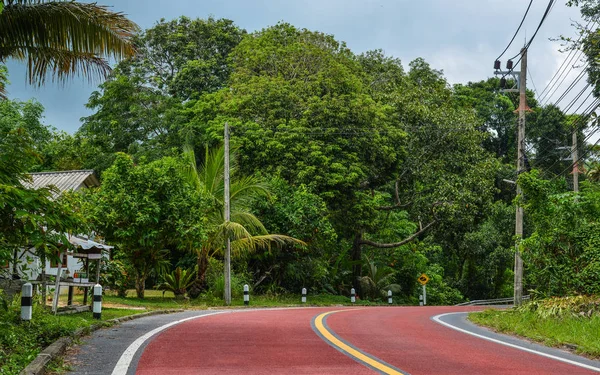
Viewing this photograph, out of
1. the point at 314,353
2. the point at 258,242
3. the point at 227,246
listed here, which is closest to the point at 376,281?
the point at 258,242

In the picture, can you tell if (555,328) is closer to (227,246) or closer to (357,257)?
(227,246)

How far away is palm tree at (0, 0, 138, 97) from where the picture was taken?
1157 centimetres

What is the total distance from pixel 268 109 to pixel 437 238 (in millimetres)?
16426

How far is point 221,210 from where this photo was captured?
95.6 feet

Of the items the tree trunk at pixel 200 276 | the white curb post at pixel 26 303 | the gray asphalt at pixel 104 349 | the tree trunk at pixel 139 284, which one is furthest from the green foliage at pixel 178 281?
the white curb post at pixel 26 303

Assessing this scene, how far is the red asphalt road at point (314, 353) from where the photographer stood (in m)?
7.91

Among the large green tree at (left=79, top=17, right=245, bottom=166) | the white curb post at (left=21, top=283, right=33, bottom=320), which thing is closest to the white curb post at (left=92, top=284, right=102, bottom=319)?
the white curb post at (left=21, top=283, right=33, bottom=320)

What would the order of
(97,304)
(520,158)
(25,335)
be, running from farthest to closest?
(520,158), (97,304), (25,335)

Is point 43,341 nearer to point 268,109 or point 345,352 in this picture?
point 345,352

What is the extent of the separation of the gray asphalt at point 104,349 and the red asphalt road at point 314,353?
0.36 m

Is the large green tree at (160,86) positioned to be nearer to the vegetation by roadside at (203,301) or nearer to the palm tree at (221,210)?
the palm tree at (221,210)

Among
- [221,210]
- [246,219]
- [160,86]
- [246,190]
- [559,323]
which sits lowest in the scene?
[559,323]

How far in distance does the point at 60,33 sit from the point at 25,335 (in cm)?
500

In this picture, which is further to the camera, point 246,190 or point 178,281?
point 246,190
